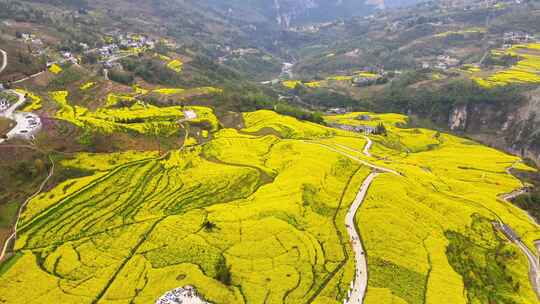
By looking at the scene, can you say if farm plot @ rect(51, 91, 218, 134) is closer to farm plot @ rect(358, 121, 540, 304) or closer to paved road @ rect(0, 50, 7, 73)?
paved road @ rect(0, 50, 7, 73)

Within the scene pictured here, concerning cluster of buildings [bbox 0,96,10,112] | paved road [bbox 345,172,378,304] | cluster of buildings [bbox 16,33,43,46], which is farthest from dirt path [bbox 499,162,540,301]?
cluster of buildings [bbox 16,33,43,46]

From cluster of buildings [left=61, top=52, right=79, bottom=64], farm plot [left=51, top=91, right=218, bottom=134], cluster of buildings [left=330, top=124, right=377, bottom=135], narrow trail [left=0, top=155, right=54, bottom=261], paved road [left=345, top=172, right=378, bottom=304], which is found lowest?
narrow trail [left=0, top=155, right=54, bottom=261]

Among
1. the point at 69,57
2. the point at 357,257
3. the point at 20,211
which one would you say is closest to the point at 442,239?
the point at 357,257

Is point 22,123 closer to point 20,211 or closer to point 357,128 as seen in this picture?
point 20,211

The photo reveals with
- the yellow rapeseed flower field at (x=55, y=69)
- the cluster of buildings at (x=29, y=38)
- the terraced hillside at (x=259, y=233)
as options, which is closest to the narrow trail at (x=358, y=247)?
the terraced hillside at (x=259, y=233)

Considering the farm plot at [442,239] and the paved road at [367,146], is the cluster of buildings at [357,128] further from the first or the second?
the farm plot at [442,239]
